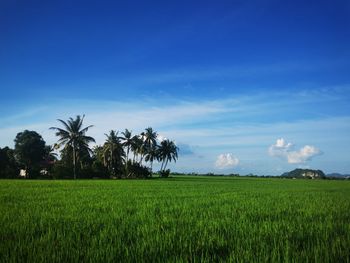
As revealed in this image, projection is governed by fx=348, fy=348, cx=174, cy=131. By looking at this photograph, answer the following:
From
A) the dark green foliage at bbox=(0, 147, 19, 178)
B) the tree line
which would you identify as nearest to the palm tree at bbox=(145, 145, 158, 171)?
the tree line

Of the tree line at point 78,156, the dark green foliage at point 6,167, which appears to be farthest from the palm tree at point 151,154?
the dark green foliage at point 6,167

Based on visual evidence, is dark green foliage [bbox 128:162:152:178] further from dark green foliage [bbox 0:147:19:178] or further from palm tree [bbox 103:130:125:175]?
dark green foliage [bbox 0:147:19:178]

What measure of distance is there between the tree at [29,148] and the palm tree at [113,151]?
1126cm

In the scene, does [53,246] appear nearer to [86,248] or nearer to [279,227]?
[86,248]

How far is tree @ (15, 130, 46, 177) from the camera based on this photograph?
55.0 meters

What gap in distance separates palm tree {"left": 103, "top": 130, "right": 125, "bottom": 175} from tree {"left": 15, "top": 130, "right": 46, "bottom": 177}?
443 inches

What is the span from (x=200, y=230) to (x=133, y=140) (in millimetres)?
51274

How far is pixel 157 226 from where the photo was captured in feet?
20.2

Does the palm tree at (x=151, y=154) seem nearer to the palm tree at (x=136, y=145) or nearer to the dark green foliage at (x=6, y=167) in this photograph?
the palm tree at (x=136, y=145)

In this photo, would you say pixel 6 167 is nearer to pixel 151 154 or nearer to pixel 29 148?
pixel 29 148

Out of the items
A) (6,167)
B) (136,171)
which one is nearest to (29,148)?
(6,167)

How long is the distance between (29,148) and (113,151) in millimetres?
13848

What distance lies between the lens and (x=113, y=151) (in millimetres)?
53969

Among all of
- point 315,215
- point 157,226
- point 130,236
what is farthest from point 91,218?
point 315,215
